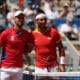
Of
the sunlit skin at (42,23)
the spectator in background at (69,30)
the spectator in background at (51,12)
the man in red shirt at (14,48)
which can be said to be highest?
the spectator in background at (51,12)

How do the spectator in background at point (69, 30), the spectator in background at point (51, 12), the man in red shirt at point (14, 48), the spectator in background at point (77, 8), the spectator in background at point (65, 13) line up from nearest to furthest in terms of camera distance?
the man in red shirt at point (14, 48), the spectator in background at point (69, 30), the spectator in background at point (51, 12), the spectator in background at point (65, 13), the spectator in background at point (77, 8)

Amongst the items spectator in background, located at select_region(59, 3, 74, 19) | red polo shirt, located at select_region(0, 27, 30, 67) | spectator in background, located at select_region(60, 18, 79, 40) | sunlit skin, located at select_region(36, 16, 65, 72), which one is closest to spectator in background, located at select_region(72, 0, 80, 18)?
spectator in background, located at select_region(59, 3, 74, 19)

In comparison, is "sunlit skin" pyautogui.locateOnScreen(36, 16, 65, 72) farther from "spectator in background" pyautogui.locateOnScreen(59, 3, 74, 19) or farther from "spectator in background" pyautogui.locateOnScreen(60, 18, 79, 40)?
"spectator in background" pyautogui.locateOnScreen(59, 3, 74, 19)

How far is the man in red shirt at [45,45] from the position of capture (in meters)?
8.44

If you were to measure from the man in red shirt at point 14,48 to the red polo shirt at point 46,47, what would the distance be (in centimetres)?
35

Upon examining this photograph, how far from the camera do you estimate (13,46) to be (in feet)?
26.8

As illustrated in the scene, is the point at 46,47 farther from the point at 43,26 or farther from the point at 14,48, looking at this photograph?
the point at 14,48

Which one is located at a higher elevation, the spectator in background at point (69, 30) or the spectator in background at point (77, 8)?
the spectator in background at point (77, 8)

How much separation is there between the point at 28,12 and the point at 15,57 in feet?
26.5

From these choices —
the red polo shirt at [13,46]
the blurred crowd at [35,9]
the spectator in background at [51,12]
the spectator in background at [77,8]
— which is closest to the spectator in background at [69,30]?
the blurred crowd at [35,9]

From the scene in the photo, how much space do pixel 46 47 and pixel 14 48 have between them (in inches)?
26.0

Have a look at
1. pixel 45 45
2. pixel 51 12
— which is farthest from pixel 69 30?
pixel 45 45

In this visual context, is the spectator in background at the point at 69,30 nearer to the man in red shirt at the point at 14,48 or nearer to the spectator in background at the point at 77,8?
the spectator in background at the point at 77,8

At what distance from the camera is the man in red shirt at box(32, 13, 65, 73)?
27.7ft
